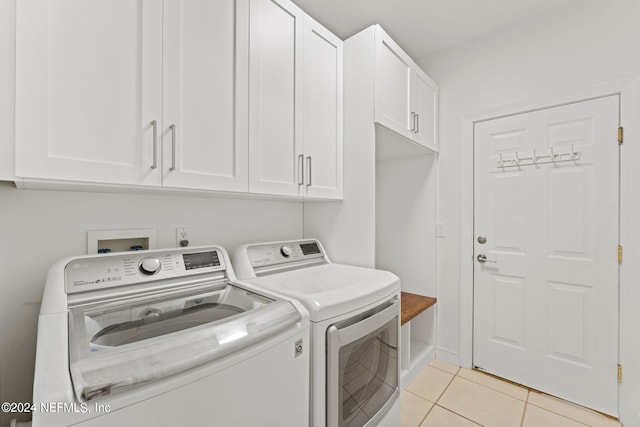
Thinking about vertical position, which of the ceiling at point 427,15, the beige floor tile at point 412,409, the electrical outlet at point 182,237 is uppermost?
the ceiling at point 427,15

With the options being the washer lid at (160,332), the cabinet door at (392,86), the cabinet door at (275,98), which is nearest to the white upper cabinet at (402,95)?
the cabinet door at (392,86)

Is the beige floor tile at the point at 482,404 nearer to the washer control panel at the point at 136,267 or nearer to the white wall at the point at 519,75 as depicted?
the white wall at the point at 519,75

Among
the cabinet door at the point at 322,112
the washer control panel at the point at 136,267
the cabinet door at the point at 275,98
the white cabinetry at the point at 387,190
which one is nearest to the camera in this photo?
the washer control panel at the point at 136,267

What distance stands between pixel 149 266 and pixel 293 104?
1.06 m

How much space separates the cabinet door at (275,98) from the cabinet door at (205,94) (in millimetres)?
56

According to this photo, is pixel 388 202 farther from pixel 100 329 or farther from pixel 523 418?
pixel 100 329

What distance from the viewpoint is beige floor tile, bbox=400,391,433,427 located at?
1.69m

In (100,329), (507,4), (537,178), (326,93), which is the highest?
(507,4)

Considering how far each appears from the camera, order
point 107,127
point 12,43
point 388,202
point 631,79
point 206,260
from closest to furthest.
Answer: point 12,43 < point 107,127 < point 206,260 < point 631,79 < point 388,202

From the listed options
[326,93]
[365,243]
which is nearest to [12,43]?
[326,93]

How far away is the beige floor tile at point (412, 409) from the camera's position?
1693 millimetres

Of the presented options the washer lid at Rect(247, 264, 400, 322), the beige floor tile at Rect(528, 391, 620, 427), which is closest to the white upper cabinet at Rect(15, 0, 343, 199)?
the washer lid at Rect(247, 264, 400, 322)

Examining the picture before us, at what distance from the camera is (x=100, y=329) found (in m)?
0.83

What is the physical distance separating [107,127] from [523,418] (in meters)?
2.62
